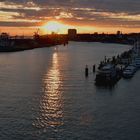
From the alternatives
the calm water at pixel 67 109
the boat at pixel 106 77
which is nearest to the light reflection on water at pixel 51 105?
the calm water at pixel 67 109

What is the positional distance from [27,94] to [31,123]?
6907 mm

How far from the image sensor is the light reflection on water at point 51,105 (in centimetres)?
1945

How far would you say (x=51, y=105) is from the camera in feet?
75.6

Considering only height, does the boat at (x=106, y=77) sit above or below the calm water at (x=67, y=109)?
above

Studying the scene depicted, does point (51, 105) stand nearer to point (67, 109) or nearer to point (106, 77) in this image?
point (67, 109)

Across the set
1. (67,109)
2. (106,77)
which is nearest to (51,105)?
(67,109)

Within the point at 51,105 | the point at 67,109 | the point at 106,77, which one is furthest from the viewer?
the point at 106,77

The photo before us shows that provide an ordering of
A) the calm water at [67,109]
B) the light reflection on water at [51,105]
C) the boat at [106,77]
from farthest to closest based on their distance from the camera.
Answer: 1. the boat at [106,77]
2. the light reflection on water at [51,105]
3. the calm water at [67,109]

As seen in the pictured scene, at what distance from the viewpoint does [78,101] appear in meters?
24.1

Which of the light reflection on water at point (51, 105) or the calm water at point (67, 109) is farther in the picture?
the light reflection on water at point (51, 105)

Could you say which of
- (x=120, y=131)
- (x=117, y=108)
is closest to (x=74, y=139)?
(x=120, y=131)

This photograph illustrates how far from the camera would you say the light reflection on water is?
1945cm

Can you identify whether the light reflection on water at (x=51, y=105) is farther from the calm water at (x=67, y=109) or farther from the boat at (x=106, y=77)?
the boat at (x=106, y=77)

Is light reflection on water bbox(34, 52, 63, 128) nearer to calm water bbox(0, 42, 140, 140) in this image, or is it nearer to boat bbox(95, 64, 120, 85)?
calm water bbox(0, 42, 140, 140)
